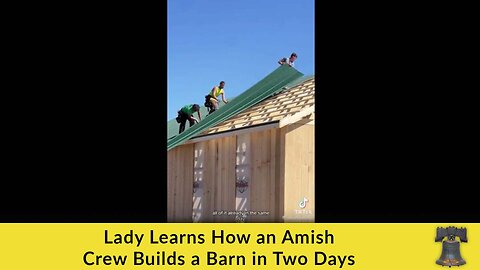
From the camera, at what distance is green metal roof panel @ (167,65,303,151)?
7.90 meters

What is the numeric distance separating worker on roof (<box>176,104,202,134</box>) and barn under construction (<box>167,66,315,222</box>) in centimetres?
15

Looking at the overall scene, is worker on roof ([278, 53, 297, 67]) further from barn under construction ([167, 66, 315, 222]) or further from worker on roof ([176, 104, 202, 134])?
worker on roof ([176, 104, 202, 134])

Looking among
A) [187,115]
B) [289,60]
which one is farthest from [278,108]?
[187,115]

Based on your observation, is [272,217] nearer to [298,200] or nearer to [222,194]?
[298,200]

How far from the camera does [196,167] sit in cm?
793

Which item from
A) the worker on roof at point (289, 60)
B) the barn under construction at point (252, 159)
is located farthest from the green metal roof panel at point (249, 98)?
the worker on roof at point (289, 60)

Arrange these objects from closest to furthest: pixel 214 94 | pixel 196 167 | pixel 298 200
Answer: pixel 298 200, pixel 214 94, pixel 196 167

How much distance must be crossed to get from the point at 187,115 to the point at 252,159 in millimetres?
1013

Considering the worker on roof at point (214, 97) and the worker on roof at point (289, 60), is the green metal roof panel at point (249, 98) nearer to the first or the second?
the worker on roof at point (214, 97)

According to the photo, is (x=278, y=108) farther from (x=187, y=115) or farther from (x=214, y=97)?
(x=187, y=115)

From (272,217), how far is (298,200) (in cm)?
35

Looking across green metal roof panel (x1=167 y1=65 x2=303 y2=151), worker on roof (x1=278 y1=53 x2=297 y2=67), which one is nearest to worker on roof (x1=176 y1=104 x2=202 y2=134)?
green metal roof panel (x1=167 y1=65 x2=303 y2=151)

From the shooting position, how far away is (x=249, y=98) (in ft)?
27.0

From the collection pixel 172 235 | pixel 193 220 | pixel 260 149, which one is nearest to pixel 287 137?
pixel 260 149
